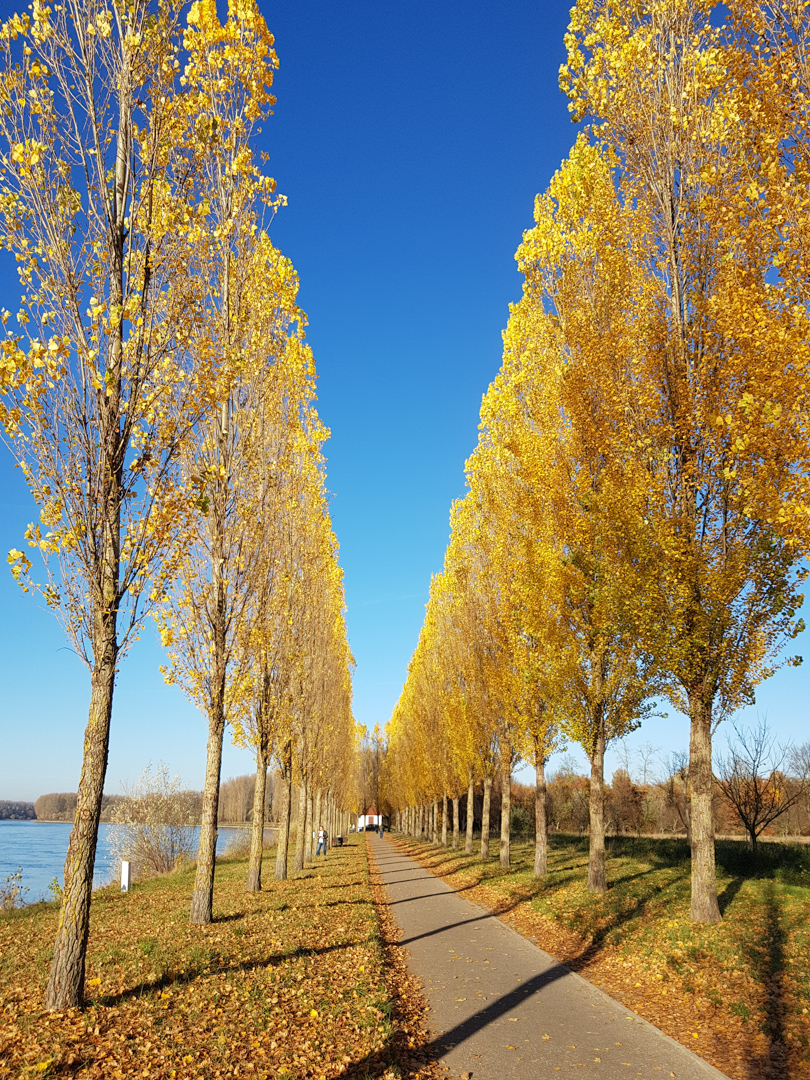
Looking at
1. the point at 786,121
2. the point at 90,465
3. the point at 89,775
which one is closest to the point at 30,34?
the point at 90,465

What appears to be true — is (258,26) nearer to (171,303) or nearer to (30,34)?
(30,34)

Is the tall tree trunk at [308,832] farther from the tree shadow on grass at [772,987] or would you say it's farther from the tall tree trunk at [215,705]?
the tree shadow on grass at [772,987]

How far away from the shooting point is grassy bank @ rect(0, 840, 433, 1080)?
4.71 metres

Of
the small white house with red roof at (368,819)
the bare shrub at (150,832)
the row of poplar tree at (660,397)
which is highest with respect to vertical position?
the row of poplar tree at (660,397)

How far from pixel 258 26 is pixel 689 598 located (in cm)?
1150

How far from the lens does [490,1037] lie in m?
5.87

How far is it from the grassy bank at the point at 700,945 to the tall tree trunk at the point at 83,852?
546 cm

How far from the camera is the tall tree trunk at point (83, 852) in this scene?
17.4 ft

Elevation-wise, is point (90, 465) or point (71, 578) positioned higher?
point (90, 465)

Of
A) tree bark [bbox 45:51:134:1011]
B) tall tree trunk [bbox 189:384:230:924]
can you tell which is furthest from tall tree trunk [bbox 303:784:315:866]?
tree bark [bbox 45:51:134:1011]

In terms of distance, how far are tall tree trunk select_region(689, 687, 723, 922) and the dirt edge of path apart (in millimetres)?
4368

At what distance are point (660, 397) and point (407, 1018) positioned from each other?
9.47 meters

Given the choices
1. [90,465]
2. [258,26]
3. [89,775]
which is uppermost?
[258,26]

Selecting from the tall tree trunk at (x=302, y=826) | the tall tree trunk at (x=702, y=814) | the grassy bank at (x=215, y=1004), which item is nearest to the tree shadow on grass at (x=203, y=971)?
the grassy bank at (x=215, y=1004)
